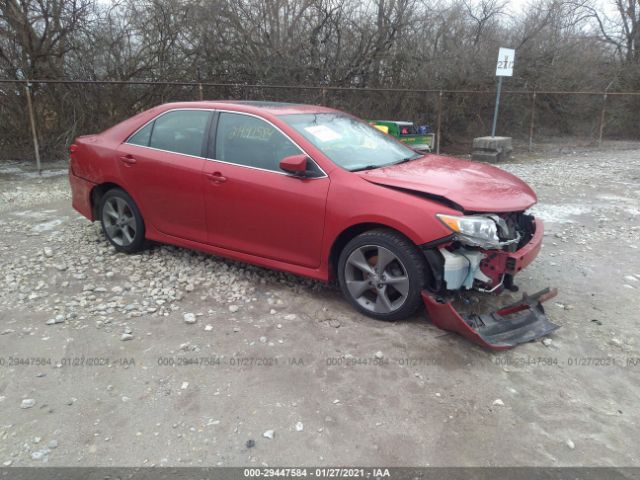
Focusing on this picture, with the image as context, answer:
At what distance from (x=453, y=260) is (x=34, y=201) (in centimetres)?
689

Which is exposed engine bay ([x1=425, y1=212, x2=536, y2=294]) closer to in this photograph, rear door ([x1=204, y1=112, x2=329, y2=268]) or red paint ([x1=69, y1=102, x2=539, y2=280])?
red paint ([x1=69, y1=102, x2=539, y2=280])

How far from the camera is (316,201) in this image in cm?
388

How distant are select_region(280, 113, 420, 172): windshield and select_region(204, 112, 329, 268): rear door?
8.6 inches

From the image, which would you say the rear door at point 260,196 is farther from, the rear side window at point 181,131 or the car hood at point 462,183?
the car hood at point 462,183

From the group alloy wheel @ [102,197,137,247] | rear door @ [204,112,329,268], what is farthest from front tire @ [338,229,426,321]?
alloy wheel @ [102,197,137,247]

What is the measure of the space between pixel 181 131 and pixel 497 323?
3208 millimetres

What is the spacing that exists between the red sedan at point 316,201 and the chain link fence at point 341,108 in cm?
588

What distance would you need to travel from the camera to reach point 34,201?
25.6 feet

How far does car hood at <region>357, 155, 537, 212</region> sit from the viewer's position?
356cm

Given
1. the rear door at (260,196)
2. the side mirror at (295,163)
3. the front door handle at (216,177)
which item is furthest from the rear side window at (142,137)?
the side mirror at (295,163)

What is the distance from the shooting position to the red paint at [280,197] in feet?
11.9

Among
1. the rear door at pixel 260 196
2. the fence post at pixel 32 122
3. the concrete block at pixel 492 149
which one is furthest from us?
the concrete block at pixel 492 149

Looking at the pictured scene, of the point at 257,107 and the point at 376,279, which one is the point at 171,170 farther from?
the point at 376,279

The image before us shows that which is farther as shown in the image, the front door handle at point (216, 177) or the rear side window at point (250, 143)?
the front door handle at point (216, 177)
